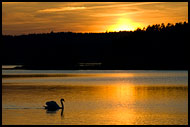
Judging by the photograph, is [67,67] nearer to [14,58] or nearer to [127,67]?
[127,67]

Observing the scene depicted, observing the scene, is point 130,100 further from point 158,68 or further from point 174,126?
point 158,68

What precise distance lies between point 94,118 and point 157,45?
11246 cm

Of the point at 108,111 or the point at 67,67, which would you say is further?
the point at 67,67

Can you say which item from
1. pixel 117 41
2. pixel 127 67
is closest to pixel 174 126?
pixel 127 67

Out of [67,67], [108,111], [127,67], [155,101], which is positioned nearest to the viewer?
[108,111]

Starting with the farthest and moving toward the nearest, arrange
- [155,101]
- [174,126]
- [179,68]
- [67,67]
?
1. [67,67]
2. [179,68]
3. [155,101]
4. [174,126]

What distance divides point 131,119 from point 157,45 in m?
112

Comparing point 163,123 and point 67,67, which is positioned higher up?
point 67,67

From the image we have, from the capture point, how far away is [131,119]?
77.7 feet

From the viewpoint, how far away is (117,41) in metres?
147

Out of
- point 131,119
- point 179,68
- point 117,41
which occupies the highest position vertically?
point 117,41

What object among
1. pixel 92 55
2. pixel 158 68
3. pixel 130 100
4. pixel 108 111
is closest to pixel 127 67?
pixel 158 68

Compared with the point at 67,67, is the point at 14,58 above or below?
above

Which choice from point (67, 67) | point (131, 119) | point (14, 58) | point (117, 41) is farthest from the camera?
point (14, 58)
